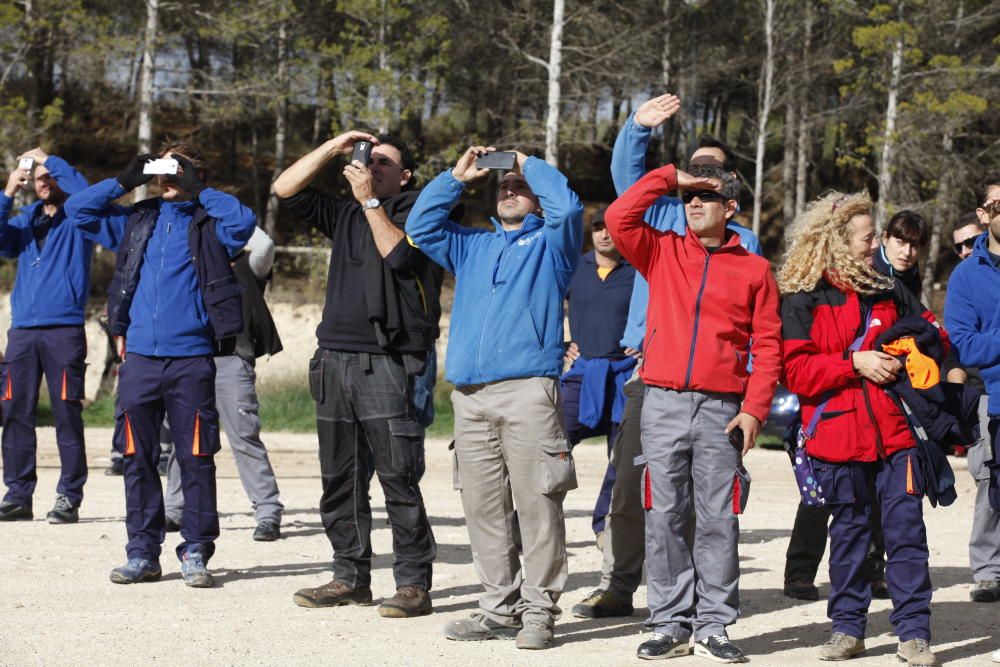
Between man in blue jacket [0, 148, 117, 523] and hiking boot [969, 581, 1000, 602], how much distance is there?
594 centimetres

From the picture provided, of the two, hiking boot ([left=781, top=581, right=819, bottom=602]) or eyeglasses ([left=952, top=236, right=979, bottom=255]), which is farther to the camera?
eyeglasses ([left=952, top=236, right=979, bottom=255])

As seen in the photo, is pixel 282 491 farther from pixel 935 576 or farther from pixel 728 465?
pixel 728 465

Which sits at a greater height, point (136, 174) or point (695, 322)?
point (136, 174)

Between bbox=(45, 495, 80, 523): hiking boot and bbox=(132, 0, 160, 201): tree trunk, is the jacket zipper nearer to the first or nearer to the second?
bbox=(45, 495, 80, 523): hiking boot

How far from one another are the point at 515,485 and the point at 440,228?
130 cm

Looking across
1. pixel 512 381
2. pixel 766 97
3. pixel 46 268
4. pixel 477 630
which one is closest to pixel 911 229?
pixel 512 381

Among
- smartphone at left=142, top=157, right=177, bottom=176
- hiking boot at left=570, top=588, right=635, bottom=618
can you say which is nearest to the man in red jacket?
hiking boot at left=570, top=588, right=635, bottom=618

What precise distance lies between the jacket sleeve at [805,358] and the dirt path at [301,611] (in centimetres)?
124

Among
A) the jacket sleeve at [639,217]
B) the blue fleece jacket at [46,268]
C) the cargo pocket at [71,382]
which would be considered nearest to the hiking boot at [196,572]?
the cargo pocket at [71,382]

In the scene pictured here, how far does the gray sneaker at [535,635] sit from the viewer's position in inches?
235

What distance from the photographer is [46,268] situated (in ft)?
30.6

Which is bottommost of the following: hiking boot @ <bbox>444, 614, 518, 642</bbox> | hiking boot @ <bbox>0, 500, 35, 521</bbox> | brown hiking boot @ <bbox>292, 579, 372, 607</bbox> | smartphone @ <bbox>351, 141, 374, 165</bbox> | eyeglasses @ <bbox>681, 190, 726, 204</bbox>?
hiking boot @ <bbox>0, 500, 35, 521</bbox>

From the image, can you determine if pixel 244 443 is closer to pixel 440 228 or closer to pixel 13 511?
pixel 13 511

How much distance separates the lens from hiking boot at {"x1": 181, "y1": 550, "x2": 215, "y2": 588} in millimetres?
7258
